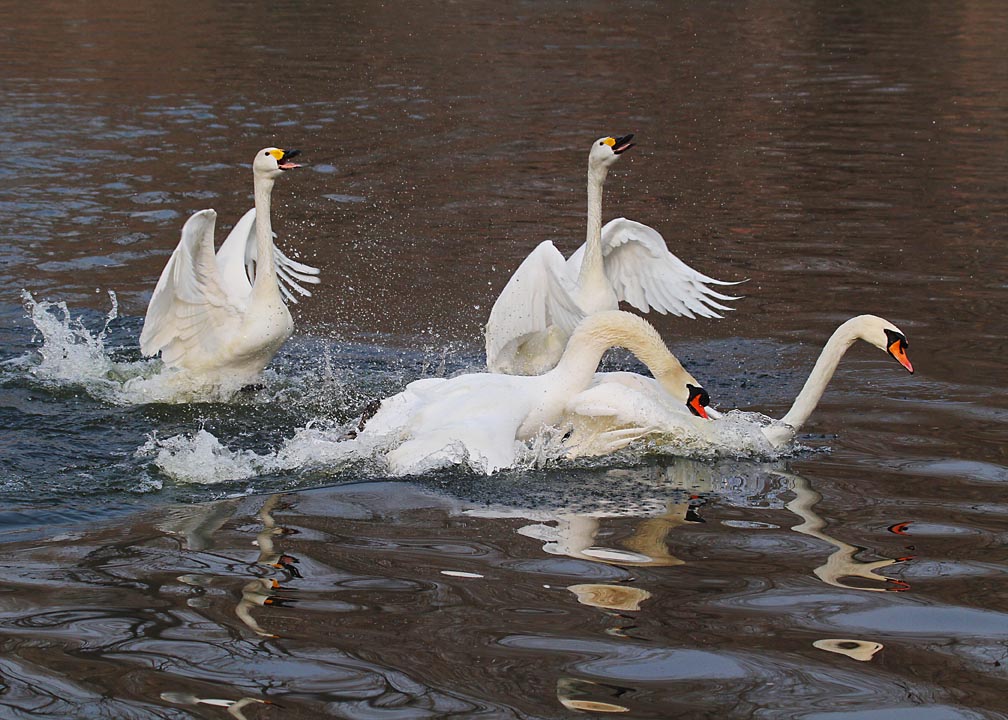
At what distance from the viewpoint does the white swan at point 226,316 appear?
28.7 feet

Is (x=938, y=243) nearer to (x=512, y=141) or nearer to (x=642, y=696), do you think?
(x=512, y=141)

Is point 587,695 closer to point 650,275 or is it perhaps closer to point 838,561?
point 838,561

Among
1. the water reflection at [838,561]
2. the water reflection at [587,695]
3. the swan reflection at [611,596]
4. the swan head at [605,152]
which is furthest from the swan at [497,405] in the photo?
the water reflection at [587,695]

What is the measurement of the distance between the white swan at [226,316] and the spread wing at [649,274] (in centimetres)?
204

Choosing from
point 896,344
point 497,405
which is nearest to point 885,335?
point 896,344

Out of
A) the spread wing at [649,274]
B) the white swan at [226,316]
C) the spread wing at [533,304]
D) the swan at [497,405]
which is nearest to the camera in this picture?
the swan at [497,405]

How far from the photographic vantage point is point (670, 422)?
7121mm

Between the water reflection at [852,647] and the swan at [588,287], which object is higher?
the swan at [588,287]

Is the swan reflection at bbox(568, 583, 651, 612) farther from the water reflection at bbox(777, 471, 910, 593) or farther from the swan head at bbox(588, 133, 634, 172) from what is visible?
the swan head at bbox(588, 133, 634, 172)

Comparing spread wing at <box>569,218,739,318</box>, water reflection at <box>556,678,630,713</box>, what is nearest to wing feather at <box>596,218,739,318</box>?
spread wing at <box>569,218,739,318</box>

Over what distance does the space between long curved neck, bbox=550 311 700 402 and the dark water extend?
0.47m

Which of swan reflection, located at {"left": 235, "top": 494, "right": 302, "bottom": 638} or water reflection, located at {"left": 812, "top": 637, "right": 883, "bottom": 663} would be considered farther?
swan reflection, located at {"left": 235, "top": 494, "right": 302, "bottom": 638}

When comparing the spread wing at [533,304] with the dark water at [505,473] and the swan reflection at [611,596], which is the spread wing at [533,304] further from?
the swan reflection at [611,596]

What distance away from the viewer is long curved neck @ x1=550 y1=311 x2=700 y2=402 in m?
7.27
